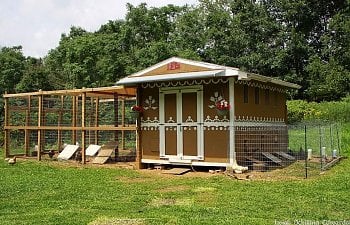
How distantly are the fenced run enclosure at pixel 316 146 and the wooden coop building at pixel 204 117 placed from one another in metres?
0.71

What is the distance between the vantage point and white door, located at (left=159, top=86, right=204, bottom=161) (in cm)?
1297

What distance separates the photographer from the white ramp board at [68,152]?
1648 cm

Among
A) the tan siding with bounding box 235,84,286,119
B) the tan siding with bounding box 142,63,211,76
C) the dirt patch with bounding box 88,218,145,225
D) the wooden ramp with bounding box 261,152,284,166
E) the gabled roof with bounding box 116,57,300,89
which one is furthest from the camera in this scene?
the wooden ramp with bounding box 261,152,284,166

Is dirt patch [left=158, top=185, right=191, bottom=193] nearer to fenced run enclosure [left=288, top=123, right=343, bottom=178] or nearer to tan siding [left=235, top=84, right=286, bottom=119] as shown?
tan siding [left=235, top=84, right=286, bottom=119]

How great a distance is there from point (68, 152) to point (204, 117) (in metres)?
6.57

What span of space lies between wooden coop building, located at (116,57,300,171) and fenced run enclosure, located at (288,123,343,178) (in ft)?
2.34

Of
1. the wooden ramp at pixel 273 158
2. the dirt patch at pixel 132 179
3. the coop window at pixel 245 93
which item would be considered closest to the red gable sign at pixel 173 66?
the coop window at pixel 245 93

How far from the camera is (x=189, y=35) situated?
38.0 metres

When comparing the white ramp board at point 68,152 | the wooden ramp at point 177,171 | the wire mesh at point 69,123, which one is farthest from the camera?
the wire mesh at point 69,123

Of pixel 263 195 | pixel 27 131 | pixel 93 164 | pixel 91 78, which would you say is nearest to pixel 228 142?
pixel 263 195

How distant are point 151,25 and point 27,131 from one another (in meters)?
20.3

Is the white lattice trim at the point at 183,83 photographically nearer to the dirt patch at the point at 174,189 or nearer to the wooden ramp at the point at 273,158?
the wooden ramp at the point at 273,158


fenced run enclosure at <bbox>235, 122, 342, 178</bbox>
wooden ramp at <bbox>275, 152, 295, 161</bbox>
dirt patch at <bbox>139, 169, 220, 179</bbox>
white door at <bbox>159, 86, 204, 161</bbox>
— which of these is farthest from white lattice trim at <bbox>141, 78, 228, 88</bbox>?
wooden ramp at <bbox>275, 152, 295, 161</bbox>

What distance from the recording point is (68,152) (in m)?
16.7
